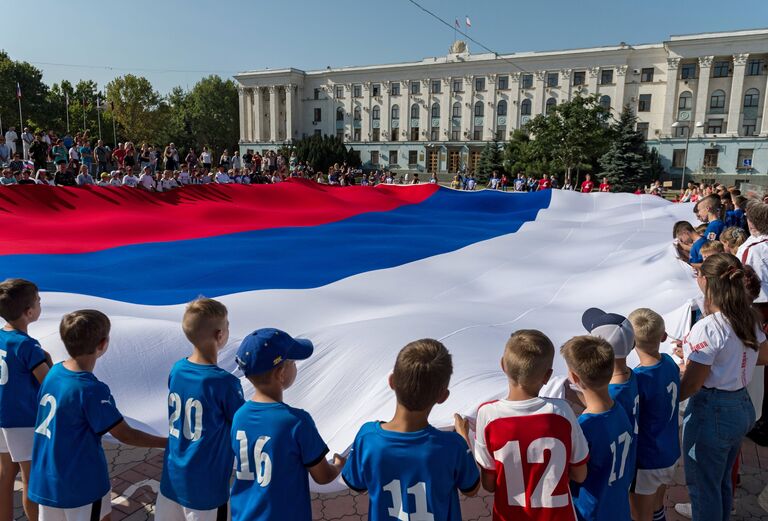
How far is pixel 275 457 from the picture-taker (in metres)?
1.81

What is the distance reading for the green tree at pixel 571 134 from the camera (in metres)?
35.6

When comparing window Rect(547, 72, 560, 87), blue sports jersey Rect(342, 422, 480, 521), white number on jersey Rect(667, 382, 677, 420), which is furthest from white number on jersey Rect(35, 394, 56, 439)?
window Rect(547, 72, 560, 87)

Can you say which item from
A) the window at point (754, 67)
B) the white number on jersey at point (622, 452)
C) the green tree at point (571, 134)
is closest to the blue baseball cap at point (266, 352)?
the white number on jersey at point (622, 452)

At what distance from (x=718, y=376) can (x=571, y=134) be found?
3625 centimetres

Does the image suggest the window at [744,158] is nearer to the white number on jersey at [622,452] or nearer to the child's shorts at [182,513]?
the white number on jersey at [622,452]

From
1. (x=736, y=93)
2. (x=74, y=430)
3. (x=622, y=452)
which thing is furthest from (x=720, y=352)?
(x=736, y=93)

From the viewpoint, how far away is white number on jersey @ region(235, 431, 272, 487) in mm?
1819

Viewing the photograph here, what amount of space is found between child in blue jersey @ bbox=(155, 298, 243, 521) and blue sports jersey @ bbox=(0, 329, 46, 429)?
85 centimetres

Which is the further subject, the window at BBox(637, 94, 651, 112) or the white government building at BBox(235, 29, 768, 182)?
the window at BBox(637, 94, 651, 112)

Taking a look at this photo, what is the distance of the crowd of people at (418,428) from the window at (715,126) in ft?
165

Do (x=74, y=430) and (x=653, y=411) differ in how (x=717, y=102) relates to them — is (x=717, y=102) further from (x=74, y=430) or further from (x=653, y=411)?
(x=74, y=430)

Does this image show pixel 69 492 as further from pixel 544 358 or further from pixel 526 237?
pixel 526 237

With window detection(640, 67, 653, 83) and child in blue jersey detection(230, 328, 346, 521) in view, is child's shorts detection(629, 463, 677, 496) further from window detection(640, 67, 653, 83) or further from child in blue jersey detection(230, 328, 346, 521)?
window detection(640, 67, 653, 83)

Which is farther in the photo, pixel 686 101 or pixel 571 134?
pixel 686 101
